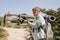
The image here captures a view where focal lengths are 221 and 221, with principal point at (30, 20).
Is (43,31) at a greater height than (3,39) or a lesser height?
greater

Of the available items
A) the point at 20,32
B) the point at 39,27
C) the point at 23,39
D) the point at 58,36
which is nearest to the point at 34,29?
the point at 39,27

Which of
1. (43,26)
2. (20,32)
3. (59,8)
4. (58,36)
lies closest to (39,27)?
(43,26)

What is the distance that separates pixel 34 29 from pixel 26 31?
24.6ft

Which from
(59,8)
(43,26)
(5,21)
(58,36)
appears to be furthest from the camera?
(5,21)

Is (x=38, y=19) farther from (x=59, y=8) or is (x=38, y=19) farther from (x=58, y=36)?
(x=59, y=8)

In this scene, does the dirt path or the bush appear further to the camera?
the bush

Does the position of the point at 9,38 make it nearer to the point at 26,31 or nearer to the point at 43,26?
the point at 26,31

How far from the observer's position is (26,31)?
1238 centimetres

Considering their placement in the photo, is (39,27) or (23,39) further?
(23,39)

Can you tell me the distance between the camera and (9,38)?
1141cm

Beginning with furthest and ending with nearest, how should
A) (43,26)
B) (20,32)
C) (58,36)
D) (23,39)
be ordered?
(20,32) < (23,39) < (58,36) < (43,26)

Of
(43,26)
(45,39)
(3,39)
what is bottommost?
(3,39)

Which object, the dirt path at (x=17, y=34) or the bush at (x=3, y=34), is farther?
the bush at (x=3, y=34)

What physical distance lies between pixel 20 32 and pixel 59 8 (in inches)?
139
